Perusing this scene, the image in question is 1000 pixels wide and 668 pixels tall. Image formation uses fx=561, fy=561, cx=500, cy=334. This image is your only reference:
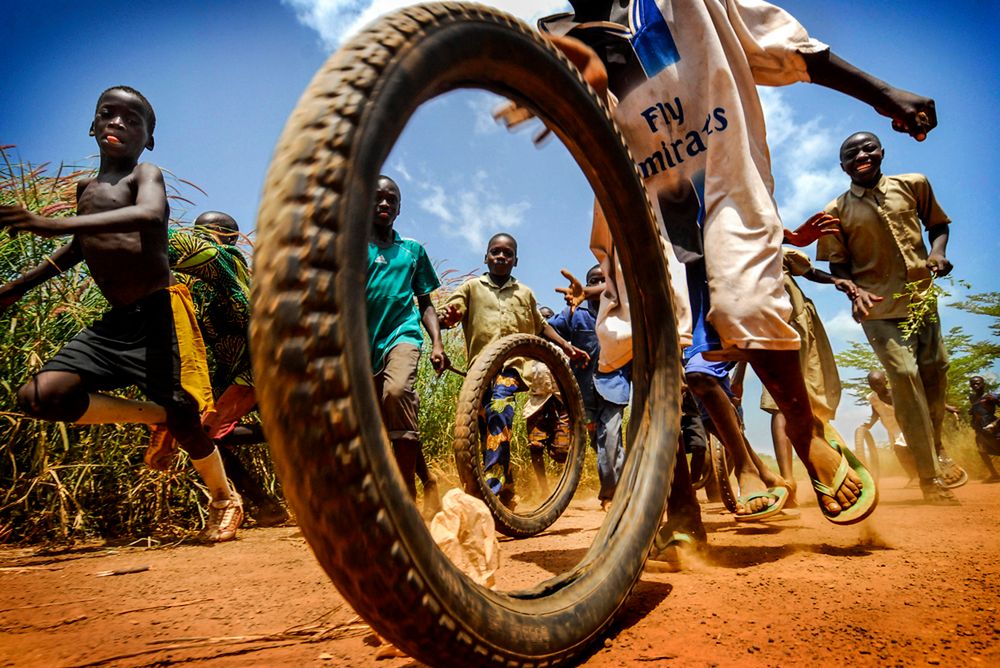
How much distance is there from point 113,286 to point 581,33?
8.58 feet

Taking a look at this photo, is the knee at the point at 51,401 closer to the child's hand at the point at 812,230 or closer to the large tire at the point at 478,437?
the large tire at the point at 478,437

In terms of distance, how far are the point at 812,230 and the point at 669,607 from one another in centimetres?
204

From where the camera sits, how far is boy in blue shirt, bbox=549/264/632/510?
4.70m

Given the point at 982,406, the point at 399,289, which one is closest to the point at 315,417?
the point at 399,289

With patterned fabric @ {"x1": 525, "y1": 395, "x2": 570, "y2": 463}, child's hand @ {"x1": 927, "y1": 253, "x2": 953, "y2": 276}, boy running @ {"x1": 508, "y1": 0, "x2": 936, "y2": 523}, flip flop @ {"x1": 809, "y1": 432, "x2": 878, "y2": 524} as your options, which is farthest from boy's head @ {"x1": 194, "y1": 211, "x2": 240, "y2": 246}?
child's hand @ {"x1": 927, "y1": 253, "x2": 953, "y2": 276}

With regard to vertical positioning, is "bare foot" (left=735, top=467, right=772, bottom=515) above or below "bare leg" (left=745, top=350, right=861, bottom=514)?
below

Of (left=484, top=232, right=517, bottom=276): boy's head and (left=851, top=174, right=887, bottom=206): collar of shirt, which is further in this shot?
(left=484, top=232, right=517, bottom=276): boy's head

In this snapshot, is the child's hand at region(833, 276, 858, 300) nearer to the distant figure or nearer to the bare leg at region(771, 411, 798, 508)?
the bare leg at region(771, 411, 798, 508)

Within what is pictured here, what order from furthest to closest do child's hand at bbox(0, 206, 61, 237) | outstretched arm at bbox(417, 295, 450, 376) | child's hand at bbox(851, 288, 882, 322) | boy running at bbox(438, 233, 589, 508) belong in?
boy running at bbox(438, 233, 589, 508), child's hand at bbox(851, 288, 882, 322), outstretched arm at bbox(417, 295, 450, 376), child's hand at bbox(0, 206, 61, 237)

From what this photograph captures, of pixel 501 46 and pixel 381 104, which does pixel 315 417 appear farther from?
pixel 501 46

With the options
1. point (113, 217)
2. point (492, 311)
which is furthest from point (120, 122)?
point (492, 311)

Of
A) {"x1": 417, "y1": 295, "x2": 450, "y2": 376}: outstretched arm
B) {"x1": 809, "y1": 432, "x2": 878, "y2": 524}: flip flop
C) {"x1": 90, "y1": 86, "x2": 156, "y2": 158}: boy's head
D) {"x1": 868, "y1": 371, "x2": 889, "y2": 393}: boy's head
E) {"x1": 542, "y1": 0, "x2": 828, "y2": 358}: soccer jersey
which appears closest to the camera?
{"x1": 542, "y1": 0, "x2": 828, "y2": 358}: soccer jersey

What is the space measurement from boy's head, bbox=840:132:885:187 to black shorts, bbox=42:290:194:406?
5067 millimetres

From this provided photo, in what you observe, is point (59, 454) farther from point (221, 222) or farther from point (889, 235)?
point (889, 235)
